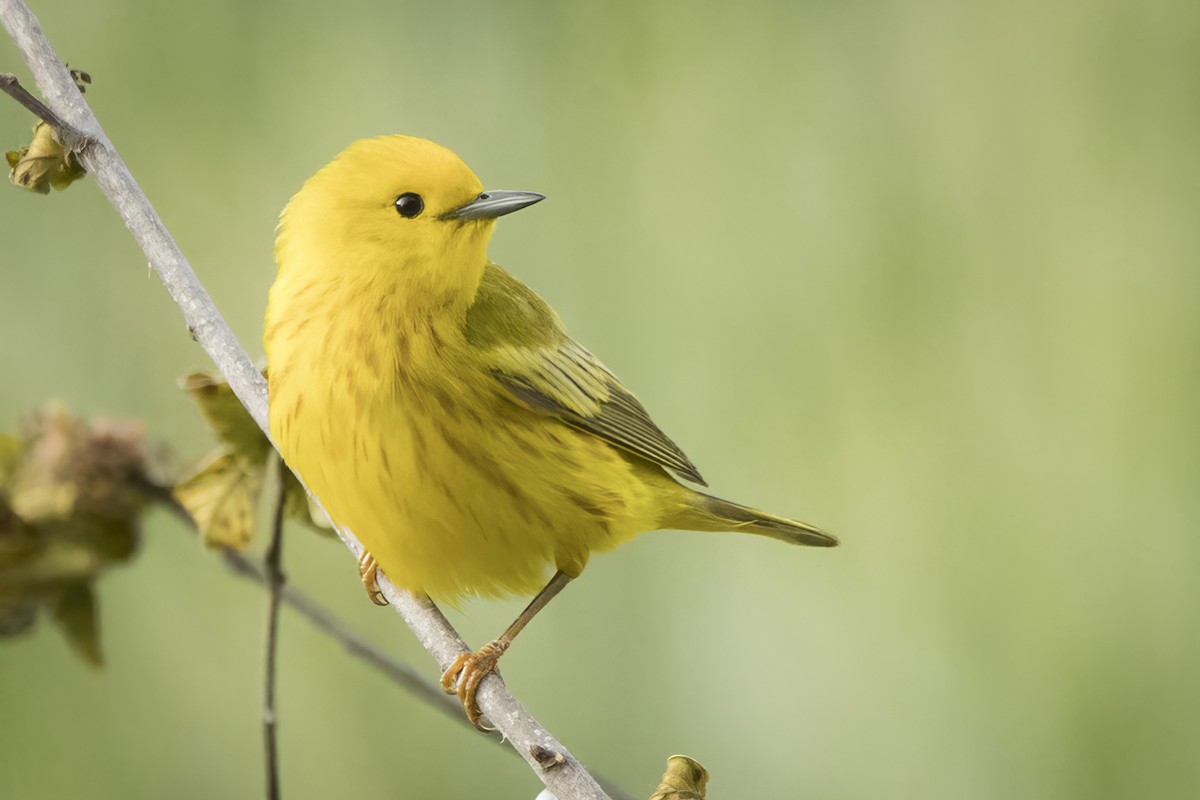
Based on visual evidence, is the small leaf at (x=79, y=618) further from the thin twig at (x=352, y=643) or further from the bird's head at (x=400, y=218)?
the bird's head at (x=400, y=218)

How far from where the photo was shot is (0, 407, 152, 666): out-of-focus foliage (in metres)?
1.30

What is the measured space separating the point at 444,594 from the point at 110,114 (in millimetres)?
1210

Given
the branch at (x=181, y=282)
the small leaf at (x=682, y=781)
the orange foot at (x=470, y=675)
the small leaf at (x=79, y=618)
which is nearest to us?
the small leaf at (x=682, y=781)

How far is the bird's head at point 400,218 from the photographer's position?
1178 millimetres

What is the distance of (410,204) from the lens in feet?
3.95

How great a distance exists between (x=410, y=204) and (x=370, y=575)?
490 mm

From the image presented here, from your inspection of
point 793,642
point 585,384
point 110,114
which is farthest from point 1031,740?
point 110,114

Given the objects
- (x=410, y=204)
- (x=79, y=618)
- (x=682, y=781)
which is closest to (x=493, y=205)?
(x=410, y=204)

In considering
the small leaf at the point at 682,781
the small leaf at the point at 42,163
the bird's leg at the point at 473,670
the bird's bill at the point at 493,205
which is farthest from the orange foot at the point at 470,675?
the small leaf at the point at 42,163

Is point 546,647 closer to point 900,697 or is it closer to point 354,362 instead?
point 900,697

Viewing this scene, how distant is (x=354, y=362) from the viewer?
1.24 metres

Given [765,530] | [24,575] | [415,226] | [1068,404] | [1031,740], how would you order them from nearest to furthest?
[415,226] < [24,575] < [765,530] < [1031,740] < [1068,404]

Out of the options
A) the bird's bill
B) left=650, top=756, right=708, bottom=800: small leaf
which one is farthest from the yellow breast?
left=650, top=756, right=708, bottom=800: small leaf

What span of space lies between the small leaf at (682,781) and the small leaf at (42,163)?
762 mm
